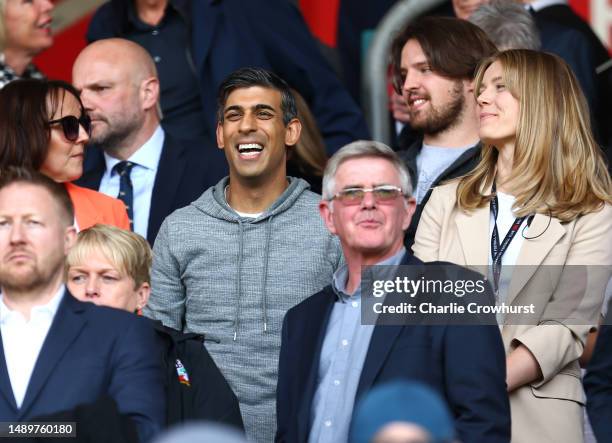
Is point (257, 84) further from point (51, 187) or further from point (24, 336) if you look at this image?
point (24, 336)

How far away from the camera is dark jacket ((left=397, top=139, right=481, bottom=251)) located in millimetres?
5613

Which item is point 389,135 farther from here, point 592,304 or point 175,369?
point 175,369

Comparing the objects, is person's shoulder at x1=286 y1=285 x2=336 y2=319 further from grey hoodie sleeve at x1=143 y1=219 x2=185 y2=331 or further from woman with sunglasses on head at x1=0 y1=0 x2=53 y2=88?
woman with sunglasses on head at x1=0 y1=0 x2=53 y2=88

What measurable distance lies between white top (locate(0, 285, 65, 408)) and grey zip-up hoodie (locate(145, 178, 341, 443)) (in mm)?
1112

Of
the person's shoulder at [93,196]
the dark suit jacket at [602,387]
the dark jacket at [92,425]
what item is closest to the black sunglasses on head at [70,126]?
the person's shoulder at [93,196]

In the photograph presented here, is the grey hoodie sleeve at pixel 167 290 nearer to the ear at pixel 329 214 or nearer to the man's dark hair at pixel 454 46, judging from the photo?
the ear at pixel 329 214

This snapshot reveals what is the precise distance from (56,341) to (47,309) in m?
0.11

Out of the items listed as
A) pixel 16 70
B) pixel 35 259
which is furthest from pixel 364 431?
pixel 16 70

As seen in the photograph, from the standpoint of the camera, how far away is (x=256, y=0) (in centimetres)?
744

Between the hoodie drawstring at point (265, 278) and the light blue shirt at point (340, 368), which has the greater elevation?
the hoodie drawstring at point (265, 278)

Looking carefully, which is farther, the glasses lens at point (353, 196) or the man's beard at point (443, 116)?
the man's beard at point (443, 116)

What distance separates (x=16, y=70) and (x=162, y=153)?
47.8 inches

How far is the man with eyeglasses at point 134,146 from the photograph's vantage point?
625 cm

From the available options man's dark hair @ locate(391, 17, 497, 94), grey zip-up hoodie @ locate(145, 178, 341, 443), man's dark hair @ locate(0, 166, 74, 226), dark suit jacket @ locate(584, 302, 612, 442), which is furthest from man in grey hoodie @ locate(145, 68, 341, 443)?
dark suit jacket @ locate(584, 302, 612, 442)
